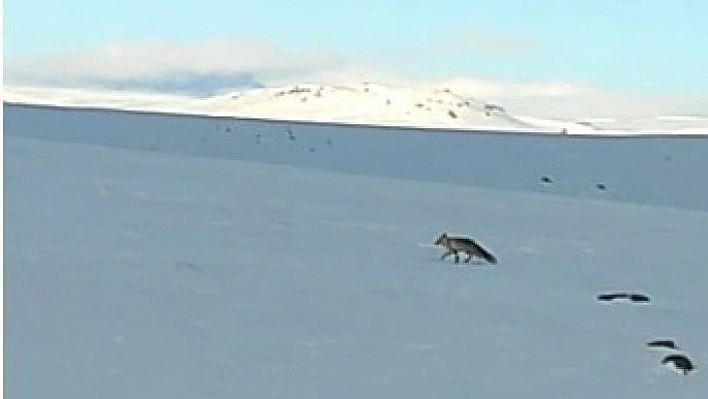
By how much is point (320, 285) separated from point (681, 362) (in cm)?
184

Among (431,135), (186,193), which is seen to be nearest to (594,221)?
(186,193)

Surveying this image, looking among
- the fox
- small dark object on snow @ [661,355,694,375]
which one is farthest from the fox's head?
small dark object on snow @ [661,355,694,375]

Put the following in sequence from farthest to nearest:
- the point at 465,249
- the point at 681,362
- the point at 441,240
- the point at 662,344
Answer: the point at 441,240, the point at 465,249, the point at 662,344, the point at 681,362

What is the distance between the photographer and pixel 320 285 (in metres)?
7.39

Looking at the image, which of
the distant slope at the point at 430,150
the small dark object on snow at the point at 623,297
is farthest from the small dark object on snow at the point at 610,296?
the distant slope at the point at 430,150

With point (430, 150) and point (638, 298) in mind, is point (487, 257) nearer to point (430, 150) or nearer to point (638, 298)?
point (638, 298)

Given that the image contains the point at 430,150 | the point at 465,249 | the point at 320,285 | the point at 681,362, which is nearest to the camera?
the point at 681,362

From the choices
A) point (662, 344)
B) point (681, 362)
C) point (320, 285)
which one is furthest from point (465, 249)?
point (681, 362)

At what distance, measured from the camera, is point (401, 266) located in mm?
8500

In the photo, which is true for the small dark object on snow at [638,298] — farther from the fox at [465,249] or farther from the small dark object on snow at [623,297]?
the fox at [465,249]

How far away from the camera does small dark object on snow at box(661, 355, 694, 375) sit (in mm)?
6300

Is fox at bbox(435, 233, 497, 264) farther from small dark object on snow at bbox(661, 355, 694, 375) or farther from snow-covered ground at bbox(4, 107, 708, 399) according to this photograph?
small dark object on snow at bbox(661, 355, 694, 375)

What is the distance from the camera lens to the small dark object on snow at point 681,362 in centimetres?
630

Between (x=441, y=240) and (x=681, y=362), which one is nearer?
(x=681, y=362)
